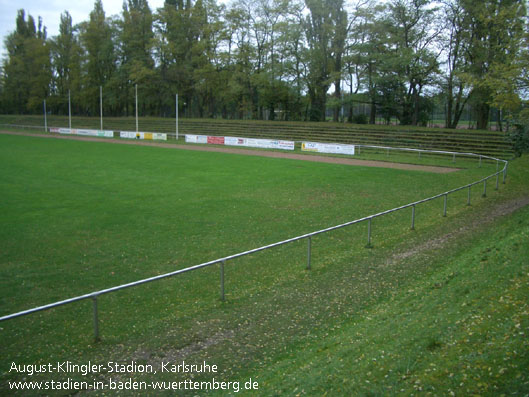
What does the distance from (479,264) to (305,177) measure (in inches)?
736

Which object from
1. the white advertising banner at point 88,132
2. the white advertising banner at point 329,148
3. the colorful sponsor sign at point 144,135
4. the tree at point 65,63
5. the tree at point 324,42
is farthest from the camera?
the tree at point 65,63

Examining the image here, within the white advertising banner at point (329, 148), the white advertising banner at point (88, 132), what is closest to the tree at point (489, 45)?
the white advertising banner at point (329, 148)

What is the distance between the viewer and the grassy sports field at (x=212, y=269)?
7.12 m

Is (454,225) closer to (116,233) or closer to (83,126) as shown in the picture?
(116,233)

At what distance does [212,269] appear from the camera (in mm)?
11539

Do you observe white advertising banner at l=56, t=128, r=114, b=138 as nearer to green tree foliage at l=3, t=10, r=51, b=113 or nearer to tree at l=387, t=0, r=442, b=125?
green tree foliage at l=3, t=10, r=51, b=113

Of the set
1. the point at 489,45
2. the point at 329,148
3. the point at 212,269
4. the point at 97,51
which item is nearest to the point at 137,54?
the point at 97,51

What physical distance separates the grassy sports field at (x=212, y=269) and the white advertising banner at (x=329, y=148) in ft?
52.0

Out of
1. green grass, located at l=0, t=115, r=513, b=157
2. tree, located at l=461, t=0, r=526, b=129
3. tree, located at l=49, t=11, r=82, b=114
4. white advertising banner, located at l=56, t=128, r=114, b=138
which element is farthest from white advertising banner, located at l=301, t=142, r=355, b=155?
tree, located at l=49, t=11, r=82, b=114

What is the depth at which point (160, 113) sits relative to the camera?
92562 mm

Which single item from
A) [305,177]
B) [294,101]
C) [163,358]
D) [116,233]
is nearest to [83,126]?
[294,101]

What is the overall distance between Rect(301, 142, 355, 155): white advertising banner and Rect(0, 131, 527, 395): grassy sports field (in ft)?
52.0

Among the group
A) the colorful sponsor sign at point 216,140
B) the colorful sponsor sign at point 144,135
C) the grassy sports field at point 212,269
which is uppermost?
the colorful sponsor sign at point 144,135

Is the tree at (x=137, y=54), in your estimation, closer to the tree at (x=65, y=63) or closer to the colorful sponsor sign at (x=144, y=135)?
the tree at (x=65, y=63)
